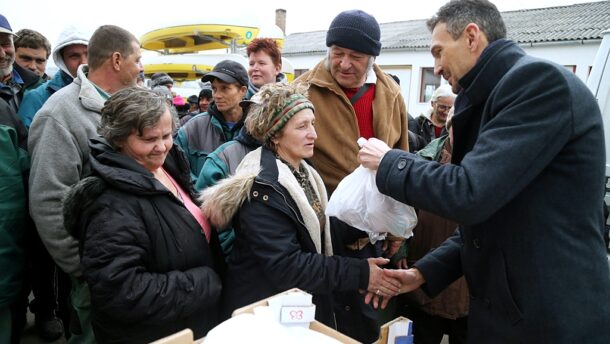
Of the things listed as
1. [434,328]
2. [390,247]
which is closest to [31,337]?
[390,247]

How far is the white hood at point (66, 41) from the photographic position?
310 cm

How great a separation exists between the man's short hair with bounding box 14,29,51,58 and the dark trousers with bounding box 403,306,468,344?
425 centimetres

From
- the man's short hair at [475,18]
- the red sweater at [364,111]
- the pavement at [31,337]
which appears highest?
the man's short hair at [475,18]

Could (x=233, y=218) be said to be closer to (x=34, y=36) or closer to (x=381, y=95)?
(x=381, y=95)

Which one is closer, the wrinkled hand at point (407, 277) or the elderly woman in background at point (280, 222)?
the elderly woman in background at point (280, 222)

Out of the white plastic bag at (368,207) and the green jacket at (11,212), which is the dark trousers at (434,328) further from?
the green jacket at (11,212)

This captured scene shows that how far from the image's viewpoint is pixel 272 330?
39.5 inches

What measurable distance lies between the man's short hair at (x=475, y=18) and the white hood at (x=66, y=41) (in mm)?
2738

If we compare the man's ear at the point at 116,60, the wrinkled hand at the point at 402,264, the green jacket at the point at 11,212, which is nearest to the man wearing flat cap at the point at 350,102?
the wrinkled hand at the point at 402,264

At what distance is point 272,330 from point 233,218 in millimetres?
961

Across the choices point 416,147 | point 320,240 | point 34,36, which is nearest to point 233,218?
point 320,240

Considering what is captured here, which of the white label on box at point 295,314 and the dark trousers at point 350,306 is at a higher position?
the white label on box at point 295,314

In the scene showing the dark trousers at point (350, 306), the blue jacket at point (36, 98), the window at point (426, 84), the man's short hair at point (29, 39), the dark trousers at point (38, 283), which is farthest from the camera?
the window at point (426, 84)

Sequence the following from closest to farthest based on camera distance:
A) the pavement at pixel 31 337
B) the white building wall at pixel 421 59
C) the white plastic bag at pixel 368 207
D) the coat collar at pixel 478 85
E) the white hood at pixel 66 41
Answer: the coat collar at pixel 478 85 < the white plastic bag at pixel 368 207 < the white hood at pixel 66 41 < the pavement at pixel 31 337 < the white building wall at pixel 421 59
